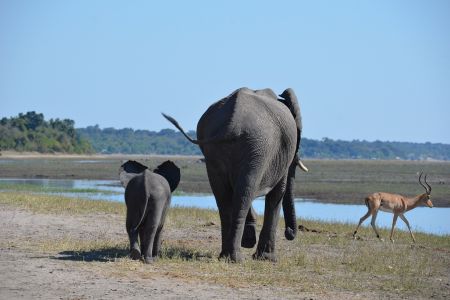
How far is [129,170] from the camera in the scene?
13375 millimetres

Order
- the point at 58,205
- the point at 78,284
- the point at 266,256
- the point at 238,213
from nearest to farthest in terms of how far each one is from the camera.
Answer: the point at 78,284 → the point at 238,213 → the point at 266,256 → the point at 58,205

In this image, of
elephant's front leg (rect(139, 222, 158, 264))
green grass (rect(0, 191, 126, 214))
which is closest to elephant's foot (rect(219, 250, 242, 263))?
elephant's front leg (rect(139, 222, 158, 264))

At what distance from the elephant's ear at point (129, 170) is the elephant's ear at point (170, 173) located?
25 centimetres

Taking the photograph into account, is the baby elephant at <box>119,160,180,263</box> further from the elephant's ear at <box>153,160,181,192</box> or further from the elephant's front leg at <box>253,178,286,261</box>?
the elephant's front leg at <box>253,178,286,261</box>

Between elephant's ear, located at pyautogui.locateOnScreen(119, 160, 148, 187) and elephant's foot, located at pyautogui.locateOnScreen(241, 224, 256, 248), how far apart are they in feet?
6.44

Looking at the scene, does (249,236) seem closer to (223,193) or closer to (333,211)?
(223,193)

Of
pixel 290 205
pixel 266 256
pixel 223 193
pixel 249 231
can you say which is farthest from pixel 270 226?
pixel 223 193

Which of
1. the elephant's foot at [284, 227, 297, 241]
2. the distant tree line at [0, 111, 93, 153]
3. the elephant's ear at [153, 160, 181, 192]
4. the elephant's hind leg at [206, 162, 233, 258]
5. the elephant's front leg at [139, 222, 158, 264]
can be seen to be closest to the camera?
the elephant's front leg at [139, 222, 158, 264]

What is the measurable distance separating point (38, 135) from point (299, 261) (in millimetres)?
111172

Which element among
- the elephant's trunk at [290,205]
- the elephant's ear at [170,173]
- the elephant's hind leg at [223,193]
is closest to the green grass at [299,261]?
the elephant's trunk at [290,205]

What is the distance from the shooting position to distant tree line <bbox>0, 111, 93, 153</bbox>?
11494 centimetres

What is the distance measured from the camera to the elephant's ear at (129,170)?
516 inches

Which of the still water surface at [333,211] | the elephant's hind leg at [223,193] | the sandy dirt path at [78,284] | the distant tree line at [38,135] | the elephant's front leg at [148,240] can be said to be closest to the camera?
the sandy dirt path at [78,284]

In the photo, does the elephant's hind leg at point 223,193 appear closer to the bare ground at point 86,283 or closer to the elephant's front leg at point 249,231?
the elephant's front leg at point 249,231
